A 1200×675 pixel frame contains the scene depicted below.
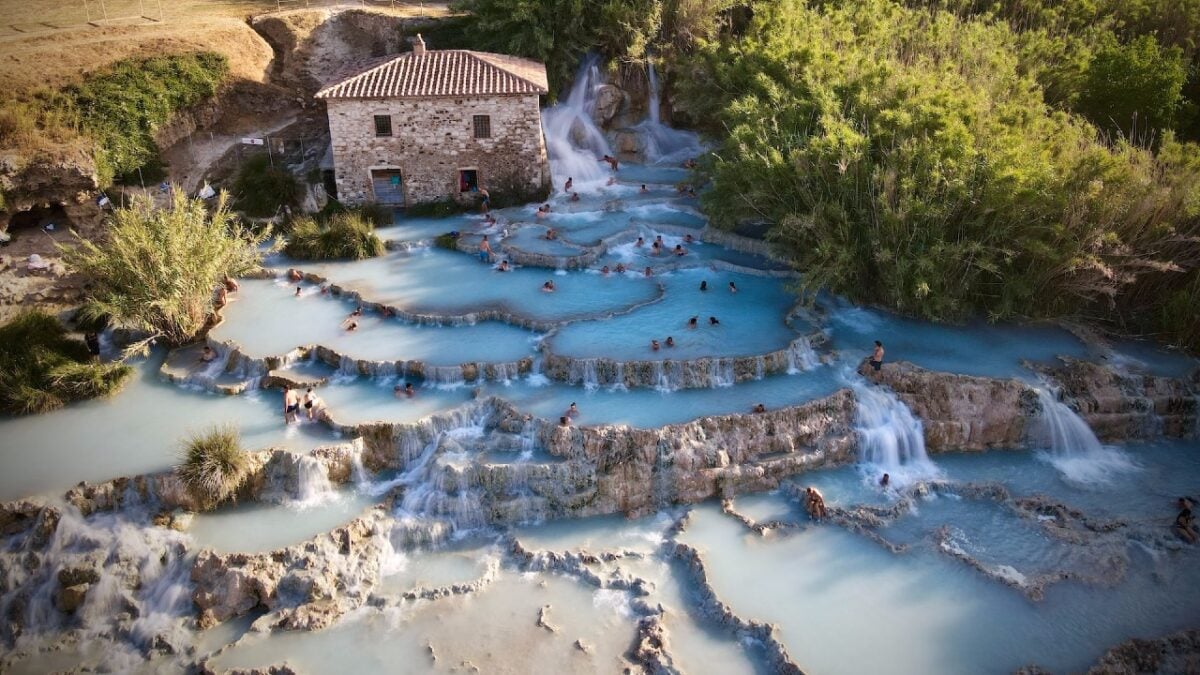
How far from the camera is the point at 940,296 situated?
80.8 ft

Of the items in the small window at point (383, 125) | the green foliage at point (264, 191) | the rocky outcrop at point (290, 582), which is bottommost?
the rocky outcrop at point (290, 582)

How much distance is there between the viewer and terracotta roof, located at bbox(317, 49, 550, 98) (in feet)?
105

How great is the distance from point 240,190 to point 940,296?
26474mm

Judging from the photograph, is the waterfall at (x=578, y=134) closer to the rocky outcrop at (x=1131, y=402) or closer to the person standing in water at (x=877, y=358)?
the person standing in water at (x=877, y=358)

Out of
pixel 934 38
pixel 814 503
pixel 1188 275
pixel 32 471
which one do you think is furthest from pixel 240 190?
pixel 1188 275

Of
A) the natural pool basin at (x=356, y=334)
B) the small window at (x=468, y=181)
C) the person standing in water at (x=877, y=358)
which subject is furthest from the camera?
the small window at (x=468, y=181)

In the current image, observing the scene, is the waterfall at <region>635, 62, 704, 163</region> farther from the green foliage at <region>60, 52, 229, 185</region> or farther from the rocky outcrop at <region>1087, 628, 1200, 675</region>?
the rocky outcrop at <region>1087, 628, 1200, 675</region>

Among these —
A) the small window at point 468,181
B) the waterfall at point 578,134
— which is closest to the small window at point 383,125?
the small window at point 468,181

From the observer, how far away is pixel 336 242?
1198 inches

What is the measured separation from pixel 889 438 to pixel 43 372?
23039 millimetres

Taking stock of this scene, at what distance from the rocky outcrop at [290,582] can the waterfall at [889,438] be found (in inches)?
502

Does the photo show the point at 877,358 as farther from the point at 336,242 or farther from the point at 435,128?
the point at 435,128

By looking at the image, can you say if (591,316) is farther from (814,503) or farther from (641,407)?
(814,503)

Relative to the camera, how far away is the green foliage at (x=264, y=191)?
3272 centimetres
